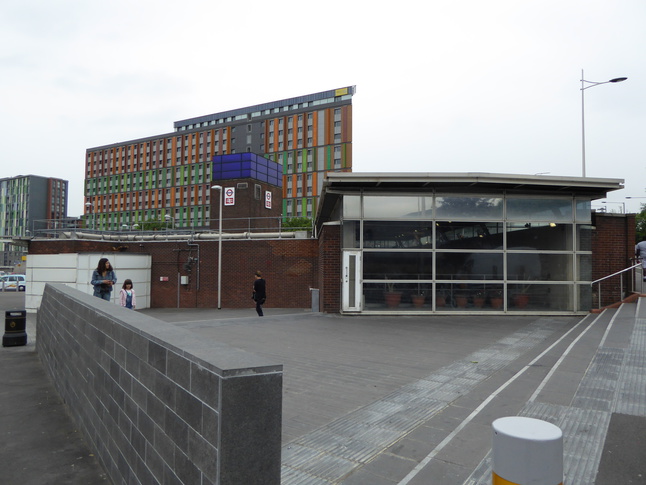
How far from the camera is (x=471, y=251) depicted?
45.0 feet

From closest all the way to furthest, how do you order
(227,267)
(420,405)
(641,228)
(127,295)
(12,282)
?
(420,405)
(127,295)
(227,267)
(12,282)
(641,228)

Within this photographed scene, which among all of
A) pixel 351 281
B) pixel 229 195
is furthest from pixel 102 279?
pixel 229 195

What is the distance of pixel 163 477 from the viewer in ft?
9.19

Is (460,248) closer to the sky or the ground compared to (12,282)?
closer to the sky

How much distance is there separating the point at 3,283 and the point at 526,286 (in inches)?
1914

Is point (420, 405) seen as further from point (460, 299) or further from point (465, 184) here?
point (465, 184)

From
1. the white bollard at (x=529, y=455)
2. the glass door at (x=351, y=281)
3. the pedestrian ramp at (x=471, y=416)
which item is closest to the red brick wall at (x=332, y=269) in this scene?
the glass door at (x=351, y=281)

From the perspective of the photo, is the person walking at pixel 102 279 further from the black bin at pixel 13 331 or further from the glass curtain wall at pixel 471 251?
the glass curtain wall at pixel 471 251

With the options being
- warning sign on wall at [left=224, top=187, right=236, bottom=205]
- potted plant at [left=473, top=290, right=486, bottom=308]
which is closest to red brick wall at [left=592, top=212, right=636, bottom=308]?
potted plant at [left=473, top=290, right=486, bottom=308]

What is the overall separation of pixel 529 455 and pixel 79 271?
24133 mm

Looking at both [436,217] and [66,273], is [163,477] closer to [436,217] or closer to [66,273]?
[436,217]

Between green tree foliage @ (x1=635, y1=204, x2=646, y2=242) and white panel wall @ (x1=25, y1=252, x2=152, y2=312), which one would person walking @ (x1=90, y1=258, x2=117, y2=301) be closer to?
white panel wall @ (x1=25, y1=252, x2=152, y2=312)

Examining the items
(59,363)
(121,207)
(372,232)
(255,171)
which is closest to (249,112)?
(121,207)

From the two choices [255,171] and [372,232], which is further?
[255,171]
